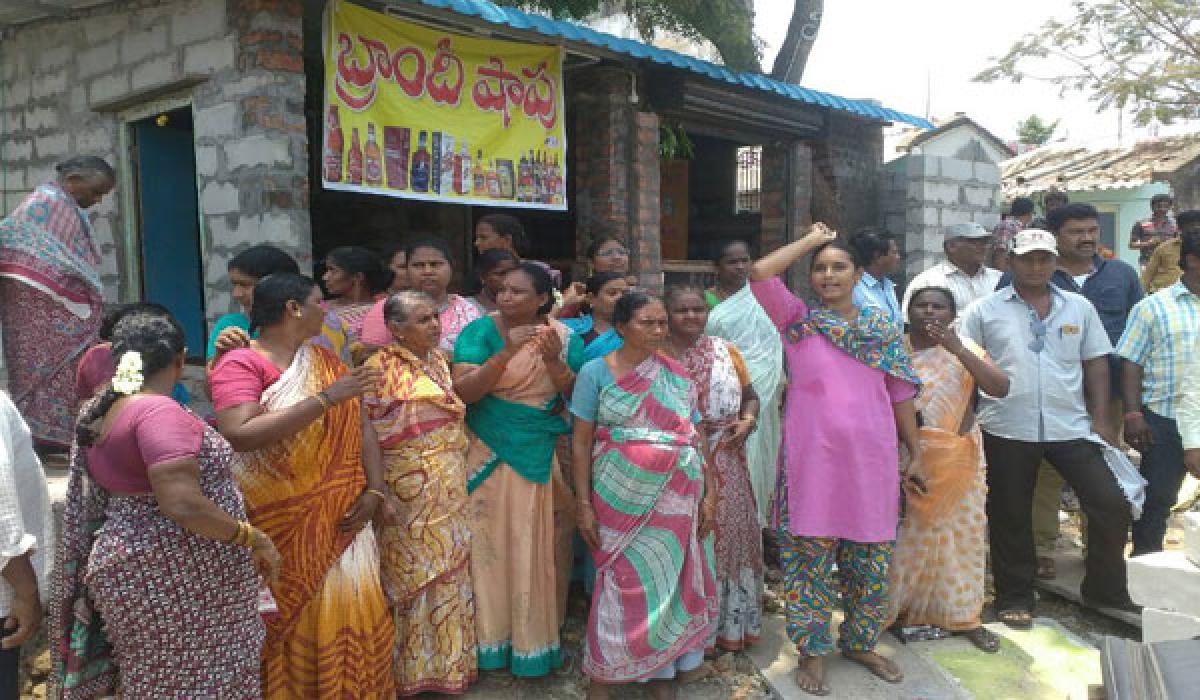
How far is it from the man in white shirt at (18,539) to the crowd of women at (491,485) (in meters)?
0.08

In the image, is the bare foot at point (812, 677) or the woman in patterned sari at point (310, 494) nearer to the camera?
the woman in patterned sari at point (310, 494)

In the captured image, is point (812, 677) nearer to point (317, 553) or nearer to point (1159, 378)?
point (317, 553)

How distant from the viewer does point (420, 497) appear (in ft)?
9.86

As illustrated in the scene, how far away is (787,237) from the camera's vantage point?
342 inches

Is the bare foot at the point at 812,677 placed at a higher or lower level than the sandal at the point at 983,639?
higher

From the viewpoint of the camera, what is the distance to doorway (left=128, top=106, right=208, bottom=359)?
5.46 metres

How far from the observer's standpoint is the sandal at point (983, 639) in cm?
374

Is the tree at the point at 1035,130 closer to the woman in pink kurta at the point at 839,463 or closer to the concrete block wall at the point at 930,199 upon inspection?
the concrete block wall at the point at 930,199

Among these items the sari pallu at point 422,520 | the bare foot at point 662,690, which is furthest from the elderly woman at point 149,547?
the bare foot at point 662,690

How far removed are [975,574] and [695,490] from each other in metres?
1.59

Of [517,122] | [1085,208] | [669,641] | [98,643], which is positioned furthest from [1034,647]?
[517,122]

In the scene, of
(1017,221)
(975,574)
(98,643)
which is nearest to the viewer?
(98,643)

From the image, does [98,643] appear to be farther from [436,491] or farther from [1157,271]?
[1157,271]

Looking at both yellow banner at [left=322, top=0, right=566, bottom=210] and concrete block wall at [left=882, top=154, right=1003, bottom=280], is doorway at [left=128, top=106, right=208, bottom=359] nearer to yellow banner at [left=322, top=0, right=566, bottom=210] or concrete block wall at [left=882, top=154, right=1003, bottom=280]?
yellow banner at [left=322, top=0, right=566, bottom=210]
